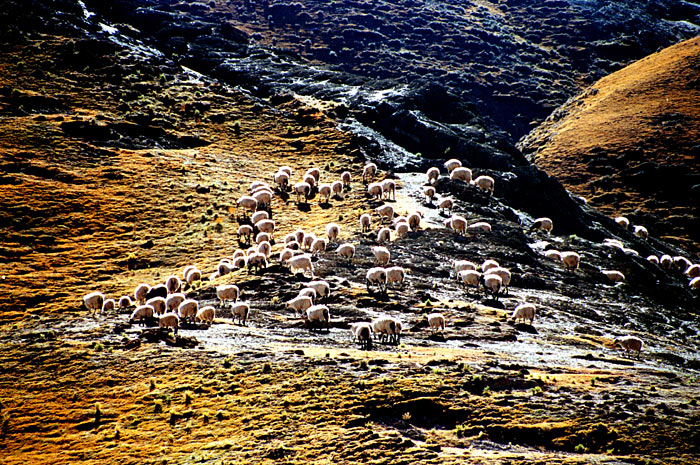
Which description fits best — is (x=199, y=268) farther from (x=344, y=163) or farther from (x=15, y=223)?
(x=344, y=163)

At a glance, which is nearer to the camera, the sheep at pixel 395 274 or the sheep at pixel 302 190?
the sheep at pixel 395 274

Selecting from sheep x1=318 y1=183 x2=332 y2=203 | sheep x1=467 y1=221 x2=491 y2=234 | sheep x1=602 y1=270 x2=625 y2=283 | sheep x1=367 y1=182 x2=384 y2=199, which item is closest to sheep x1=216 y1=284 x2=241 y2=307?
sheep x1=318 y1=183 x2=332 y2=203

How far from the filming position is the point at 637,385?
18.0 meters

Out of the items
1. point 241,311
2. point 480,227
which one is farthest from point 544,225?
point 241,311

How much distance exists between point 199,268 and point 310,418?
1824 cm

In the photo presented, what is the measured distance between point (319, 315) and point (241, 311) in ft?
12.2

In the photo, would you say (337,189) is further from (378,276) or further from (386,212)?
(378,276)

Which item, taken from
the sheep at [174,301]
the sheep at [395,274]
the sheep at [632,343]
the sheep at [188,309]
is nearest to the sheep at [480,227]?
the sheep at [395,274]

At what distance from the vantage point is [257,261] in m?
28.8

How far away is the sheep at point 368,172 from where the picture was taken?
4581 cm

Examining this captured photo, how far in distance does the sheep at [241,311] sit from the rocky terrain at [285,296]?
928 millimetres

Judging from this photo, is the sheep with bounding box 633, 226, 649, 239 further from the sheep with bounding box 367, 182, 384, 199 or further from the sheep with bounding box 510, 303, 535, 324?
the sheep with bounding box 510, 303, 535, 324

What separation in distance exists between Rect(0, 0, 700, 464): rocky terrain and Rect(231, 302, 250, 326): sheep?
3.04 feet

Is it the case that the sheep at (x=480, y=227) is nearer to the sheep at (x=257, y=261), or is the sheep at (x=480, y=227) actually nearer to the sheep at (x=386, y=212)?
the sheep at (x=386, y=212)
